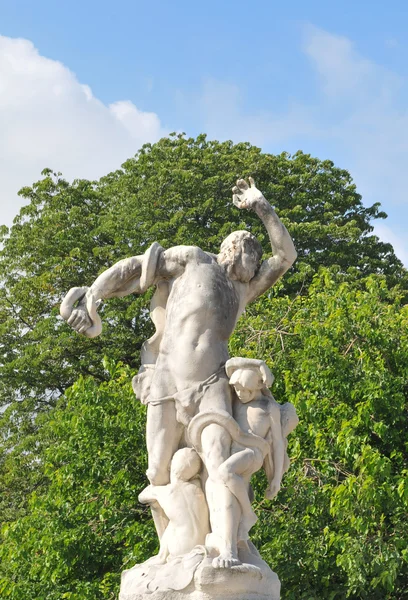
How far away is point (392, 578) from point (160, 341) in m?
5.79

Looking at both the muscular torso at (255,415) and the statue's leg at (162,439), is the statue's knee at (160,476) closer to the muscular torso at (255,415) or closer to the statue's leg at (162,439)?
the statue's leg at (162,439)

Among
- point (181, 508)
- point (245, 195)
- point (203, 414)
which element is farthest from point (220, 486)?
point (245, 195)

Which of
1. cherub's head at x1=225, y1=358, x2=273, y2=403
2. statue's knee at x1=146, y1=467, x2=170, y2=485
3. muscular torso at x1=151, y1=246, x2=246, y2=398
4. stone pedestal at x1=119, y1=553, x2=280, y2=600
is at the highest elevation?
muscular torso at x1=151, y1=246, x2=246, y2=398

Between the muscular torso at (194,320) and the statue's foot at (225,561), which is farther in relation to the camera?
the muscular torso at (194,320)

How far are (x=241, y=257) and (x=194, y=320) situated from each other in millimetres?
653

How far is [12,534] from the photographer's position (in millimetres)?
14516

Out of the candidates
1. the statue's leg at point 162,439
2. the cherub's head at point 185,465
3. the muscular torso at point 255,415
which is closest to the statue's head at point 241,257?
the muscular torso at point 255,415

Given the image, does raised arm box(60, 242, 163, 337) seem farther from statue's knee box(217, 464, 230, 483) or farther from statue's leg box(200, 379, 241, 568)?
statue's knee box(217, 464, 230, 483)

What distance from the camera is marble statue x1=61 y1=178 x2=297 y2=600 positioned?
619cm

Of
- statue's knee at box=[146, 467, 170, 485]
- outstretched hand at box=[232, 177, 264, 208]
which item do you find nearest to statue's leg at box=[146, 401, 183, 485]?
statue's knee at box=[146, 467, 170, 485]

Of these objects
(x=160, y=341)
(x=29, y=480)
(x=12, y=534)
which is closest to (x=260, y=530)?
(x=12, y=534)

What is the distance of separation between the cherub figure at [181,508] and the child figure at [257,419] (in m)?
0.30

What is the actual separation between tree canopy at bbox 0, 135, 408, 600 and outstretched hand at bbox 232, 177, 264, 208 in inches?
210

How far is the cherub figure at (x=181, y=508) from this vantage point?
645 cm
